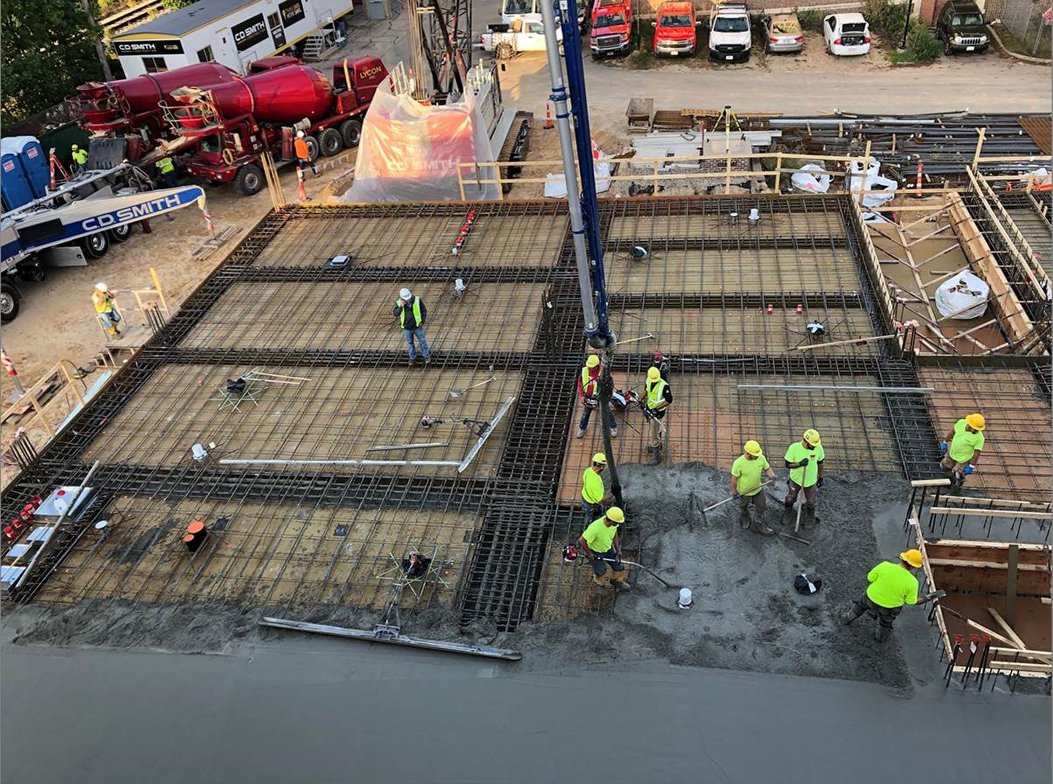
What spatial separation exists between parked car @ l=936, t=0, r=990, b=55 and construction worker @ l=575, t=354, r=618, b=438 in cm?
2657

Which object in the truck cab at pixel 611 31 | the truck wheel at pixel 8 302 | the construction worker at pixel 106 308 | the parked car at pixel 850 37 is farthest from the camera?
the truck cab at pixel 611 31

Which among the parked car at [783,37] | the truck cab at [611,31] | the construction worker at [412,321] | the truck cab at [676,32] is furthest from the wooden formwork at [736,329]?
the truck cab at [611,31]

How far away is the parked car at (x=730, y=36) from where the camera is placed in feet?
97.2

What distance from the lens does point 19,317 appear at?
18.7 meters

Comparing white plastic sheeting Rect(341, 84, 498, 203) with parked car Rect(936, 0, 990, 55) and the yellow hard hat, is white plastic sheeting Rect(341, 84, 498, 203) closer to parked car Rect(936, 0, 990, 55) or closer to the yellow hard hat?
the yellow hard hat

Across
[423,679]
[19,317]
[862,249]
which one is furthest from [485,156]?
[423,679]

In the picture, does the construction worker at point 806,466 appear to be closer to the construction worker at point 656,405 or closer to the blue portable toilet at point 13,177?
the construction worker at point 656,405

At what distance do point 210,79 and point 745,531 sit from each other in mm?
21882

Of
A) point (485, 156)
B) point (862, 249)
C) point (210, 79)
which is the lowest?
point (862, 249)

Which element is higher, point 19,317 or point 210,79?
point 210,79

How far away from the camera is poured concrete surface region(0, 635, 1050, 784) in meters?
6.85

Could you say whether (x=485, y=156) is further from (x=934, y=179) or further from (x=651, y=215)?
(x=934, y=179)

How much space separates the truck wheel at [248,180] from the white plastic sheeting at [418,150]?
568 centimetres

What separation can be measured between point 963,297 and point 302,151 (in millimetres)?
17815
